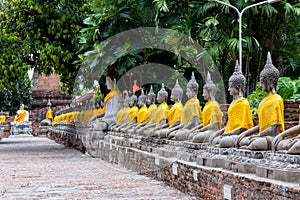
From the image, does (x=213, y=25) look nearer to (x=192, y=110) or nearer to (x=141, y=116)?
(x=141, y=116)

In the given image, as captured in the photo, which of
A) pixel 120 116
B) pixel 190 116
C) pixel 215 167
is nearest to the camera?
pixel 215 167

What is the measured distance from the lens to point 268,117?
700 cm

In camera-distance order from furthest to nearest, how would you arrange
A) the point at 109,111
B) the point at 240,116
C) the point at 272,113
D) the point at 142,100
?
the point at 109,111 → the point at 142,100 → the point at 240,116 → the point at 272,113

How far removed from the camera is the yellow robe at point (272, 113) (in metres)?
6.96

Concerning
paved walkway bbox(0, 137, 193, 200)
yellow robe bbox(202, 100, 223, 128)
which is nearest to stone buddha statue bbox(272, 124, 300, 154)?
paved walkway bbox(0, 137, 193, 200)

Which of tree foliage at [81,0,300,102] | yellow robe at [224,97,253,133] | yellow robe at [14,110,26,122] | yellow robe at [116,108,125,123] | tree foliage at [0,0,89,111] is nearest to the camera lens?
yellow robe at [224,97,253,133]

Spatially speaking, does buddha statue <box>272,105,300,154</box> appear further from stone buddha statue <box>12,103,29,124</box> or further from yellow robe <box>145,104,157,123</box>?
stone buddha statue <box>12,103,29,124</box>

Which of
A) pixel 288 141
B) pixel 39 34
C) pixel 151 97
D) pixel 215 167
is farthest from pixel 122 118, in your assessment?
pixel 288 141

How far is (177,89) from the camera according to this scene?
1111cm

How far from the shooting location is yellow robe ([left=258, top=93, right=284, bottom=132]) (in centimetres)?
696

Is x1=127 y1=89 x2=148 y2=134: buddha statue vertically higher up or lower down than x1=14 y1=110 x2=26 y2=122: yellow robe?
lower down

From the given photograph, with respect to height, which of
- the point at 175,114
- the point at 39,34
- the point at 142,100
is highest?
the point at 39,34

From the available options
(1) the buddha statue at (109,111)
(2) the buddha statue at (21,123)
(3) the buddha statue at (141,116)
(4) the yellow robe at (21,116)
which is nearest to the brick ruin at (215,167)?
(3) the buddha statue at (141,116)

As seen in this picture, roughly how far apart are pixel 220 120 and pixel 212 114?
16cm
